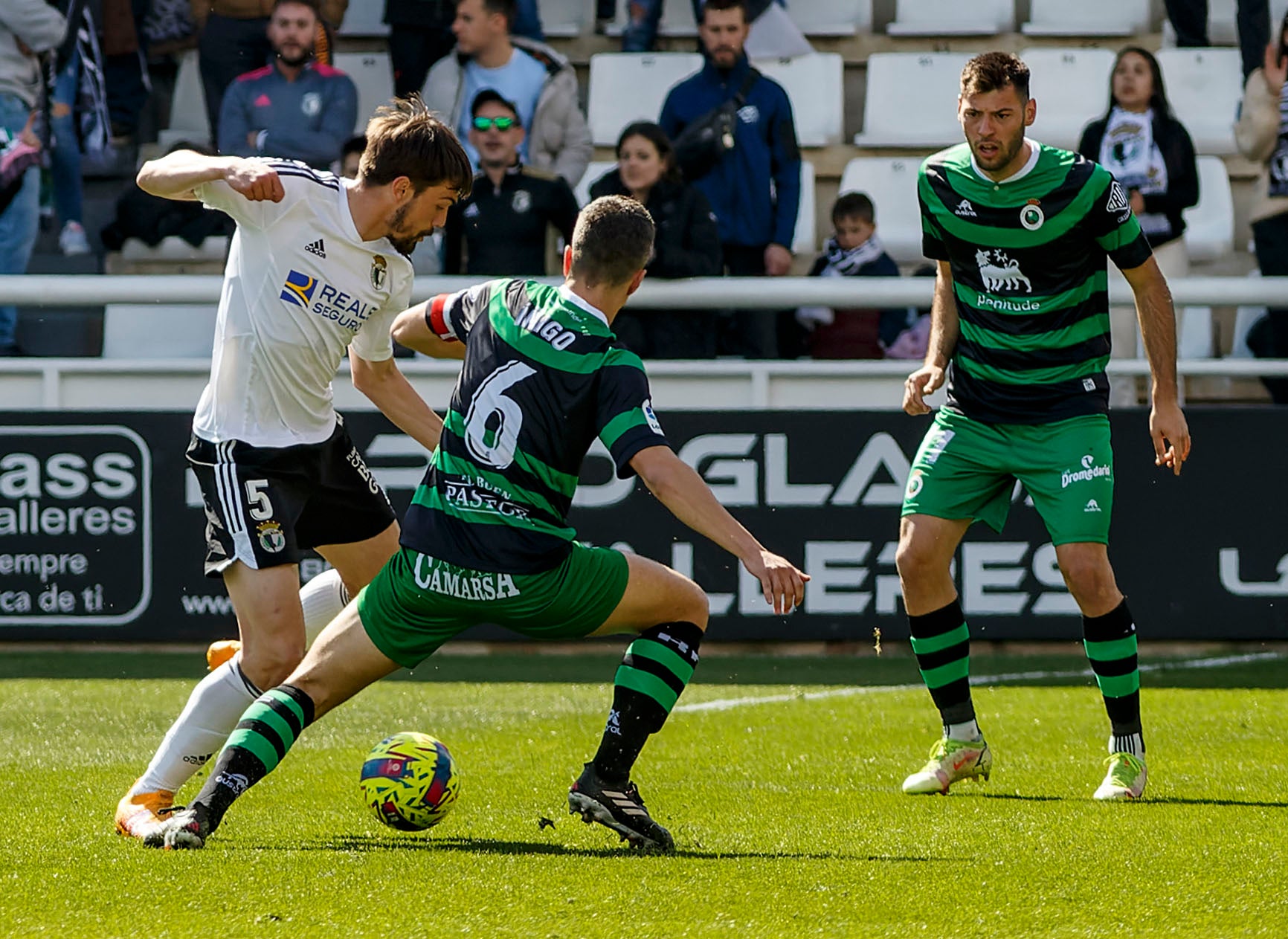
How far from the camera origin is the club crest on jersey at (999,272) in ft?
18.7

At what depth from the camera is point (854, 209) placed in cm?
1004

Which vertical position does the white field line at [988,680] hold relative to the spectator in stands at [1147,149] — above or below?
below

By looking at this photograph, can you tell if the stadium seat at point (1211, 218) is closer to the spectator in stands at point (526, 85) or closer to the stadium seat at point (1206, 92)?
the stadium seat at point (1206, 92)

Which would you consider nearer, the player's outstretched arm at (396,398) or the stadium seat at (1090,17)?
the player's outstretched arm at (396,398)

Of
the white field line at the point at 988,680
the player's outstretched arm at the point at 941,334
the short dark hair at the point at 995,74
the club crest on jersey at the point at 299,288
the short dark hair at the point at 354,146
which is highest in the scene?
the short dark hair at the point at 995,74

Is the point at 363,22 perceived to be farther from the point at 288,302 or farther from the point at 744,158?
the point at 288,302

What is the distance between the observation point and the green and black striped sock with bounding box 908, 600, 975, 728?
230 inches

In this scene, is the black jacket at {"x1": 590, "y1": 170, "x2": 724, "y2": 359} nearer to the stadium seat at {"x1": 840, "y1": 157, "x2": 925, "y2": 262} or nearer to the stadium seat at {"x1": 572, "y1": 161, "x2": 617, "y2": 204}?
the stadium seat at {"x1": 572, "y1": 161, "x2": 617, "y2": 204}

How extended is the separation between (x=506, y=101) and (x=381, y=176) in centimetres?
538

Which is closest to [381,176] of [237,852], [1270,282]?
[237,852]

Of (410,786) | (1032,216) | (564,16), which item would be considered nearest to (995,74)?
(1032,216)

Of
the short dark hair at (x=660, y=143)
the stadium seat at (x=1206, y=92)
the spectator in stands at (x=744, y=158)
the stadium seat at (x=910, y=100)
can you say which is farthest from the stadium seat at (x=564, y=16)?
the stadium seat at (x=1206, y=92)

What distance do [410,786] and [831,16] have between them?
9.49m

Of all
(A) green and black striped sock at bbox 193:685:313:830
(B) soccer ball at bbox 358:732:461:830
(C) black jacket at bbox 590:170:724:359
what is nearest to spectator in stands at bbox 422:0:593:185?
(C) black jacket at bbox 590:170:724:359
